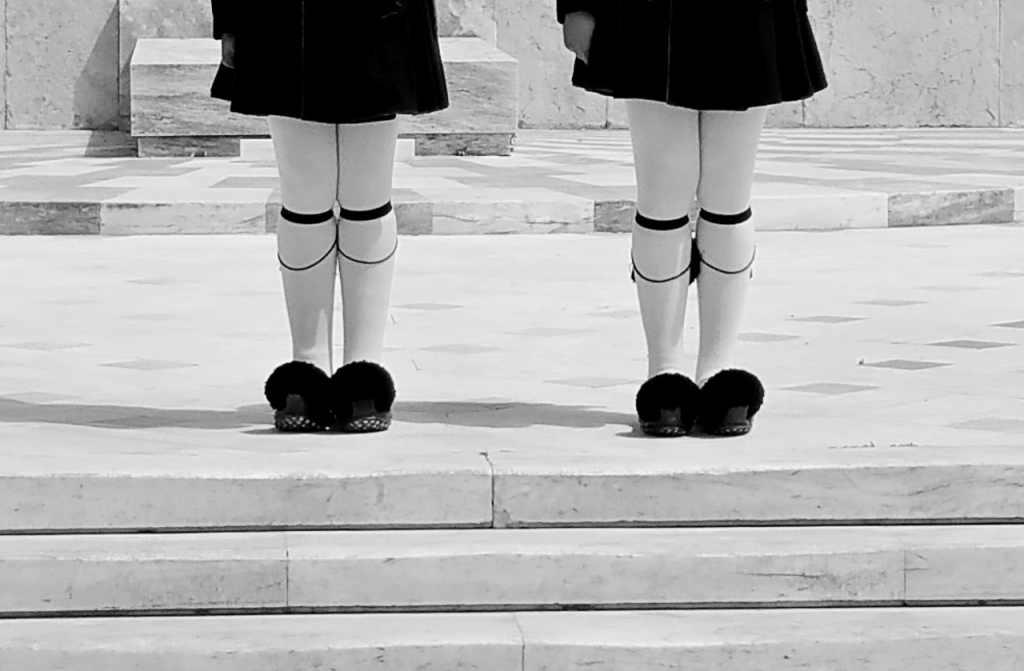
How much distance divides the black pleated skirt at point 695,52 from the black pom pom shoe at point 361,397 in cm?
75

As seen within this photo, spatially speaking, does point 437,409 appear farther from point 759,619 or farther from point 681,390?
point 759,619

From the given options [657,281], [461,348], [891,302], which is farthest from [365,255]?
[891,302]

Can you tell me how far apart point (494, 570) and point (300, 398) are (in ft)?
2.52

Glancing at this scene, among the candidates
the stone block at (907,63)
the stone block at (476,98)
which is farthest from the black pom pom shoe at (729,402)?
the stone block at (907,63)

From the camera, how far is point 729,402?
147 inches

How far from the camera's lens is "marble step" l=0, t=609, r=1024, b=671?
301 centimetres

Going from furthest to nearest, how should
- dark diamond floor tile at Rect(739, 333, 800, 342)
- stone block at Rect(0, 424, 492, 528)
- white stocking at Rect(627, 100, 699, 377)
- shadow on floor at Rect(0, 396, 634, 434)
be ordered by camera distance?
1. dark diamond floor tile at Rect(739, 333, 800, 342)
2. shadow on floor at Rect(0, 396, 634, 434)
3. white stocking at Rect(627, 100, 699, 377)
4. stone block at Rect(0, 424, 492, 528)

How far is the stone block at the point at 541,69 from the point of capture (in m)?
15.3

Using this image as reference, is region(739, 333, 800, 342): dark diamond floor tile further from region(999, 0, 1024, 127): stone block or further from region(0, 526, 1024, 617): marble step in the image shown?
region(999, 0, 1024, 127): stone block

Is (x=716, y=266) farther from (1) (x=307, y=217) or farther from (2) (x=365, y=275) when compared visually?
(1) (x=307, y=217)

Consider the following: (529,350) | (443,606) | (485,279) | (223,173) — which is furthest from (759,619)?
(223,173)

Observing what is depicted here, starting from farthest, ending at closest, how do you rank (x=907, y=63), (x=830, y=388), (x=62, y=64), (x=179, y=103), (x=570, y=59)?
(x=907, y=63), (x=570, y=59), (x=62, y=64), (x=179, y=103), (x=830, y=388)

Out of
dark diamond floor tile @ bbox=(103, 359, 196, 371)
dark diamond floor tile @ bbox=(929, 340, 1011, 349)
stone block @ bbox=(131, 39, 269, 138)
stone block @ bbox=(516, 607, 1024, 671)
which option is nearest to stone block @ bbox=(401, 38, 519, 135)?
stone block @ bbox=(131, 39, 269, 138)

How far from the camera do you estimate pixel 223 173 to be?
9961 mm
